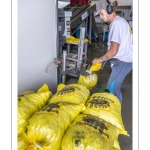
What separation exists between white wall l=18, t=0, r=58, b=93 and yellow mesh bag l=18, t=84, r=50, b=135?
410 mm

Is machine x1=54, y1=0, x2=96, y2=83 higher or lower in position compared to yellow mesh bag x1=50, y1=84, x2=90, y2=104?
higher

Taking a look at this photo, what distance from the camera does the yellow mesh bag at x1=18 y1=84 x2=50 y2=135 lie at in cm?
153

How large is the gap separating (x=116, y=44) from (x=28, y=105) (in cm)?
98

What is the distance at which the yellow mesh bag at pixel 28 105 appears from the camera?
153 centimetres

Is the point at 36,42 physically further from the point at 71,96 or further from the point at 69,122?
the point at 69,122

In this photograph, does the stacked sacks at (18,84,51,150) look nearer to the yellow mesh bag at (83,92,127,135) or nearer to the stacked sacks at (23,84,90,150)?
the stacked sacks at (23,84,90,150)

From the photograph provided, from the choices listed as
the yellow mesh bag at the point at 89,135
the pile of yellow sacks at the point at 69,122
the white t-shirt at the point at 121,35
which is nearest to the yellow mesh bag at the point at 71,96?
the pile of yellow sacks at the point at 69,122

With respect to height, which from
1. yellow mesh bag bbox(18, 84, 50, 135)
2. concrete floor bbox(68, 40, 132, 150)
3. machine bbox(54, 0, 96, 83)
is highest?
machine bbox(54, 0, 96, 83)

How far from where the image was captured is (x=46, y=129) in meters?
1.41

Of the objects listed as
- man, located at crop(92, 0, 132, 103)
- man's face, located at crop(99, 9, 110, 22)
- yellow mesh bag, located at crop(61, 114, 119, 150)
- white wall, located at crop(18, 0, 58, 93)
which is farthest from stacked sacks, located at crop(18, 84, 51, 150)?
man's face, located at crop(99, 9, 110, 22)

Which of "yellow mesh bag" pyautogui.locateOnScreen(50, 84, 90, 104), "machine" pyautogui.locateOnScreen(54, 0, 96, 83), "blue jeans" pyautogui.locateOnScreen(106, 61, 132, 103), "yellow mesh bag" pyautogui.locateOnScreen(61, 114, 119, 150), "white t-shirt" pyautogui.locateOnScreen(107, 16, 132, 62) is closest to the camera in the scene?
"yellow mesh bag" pyautogui.locateOnScreen(61, 114, 119, 150)
